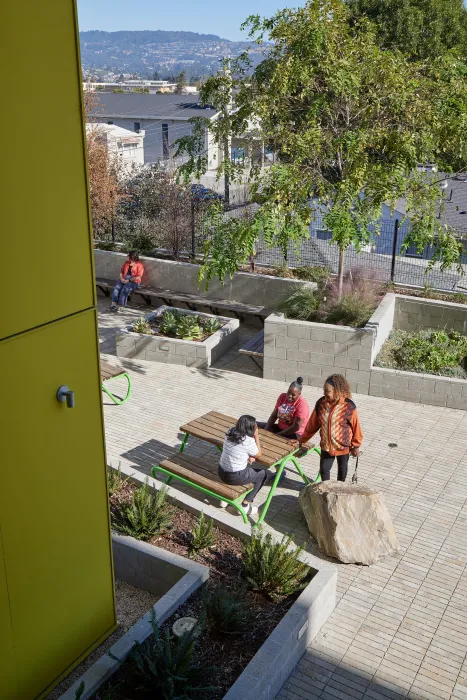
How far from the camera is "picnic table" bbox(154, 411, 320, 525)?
23.9 ft

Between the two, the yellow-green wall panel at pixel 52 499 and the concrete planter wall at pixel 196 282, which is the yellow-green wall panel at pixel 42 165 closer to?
the yellow-green wall panel at pixel 52 499

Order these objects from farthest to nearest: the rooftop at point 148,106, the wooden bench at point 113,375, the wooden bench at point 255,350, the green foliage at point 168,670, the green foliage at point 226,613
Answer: the rooftop at point 148,106, the wooden bench at point 255,350, the wooden bench at point 113,375, the green foliage at point 226,613, the green foliage at point 168,670

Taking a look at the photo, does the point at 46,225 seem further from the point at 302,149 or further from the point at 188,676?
the point at 302,149

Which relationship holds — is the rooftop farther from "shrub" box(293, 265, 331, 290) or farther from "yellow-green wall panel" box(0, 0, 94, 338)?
"yellow-green wall panel" box(0, 0, 94, 338)

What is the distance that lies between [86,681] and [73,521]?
1079 millimetres

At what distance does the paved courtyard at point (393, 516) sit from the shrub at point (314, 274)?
96.1 inches

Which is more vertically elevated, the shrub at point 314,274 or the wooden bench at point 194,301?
the shrub at point 314,274

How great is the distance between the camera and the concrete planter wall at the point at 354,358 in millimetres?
10289

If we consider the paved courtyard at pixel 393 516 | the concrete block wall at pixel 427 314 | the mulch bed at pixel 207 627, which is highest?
the concrete block wall at pixel 427 314

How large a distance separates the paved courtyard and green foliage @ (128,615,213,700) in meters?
0.85

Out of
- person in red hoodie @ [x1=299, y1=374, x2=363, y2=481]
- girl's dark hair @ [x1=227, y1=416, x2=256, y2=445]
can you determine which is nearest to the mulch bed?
girl's dark hair @ [x1=227, y1=416, x2=256, y2=445]

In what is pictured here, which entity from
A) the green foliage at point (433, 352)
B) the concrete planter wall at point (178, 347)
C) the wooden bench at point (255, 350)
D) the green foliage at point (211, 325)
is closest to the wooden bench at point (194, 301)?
the concrete planter wall at point (178, 347)

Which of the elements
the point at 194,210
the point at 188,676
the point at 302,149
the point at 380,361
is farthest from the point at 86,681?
the point at 194,210

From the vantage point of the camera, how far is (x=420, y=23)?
35.7 metres
